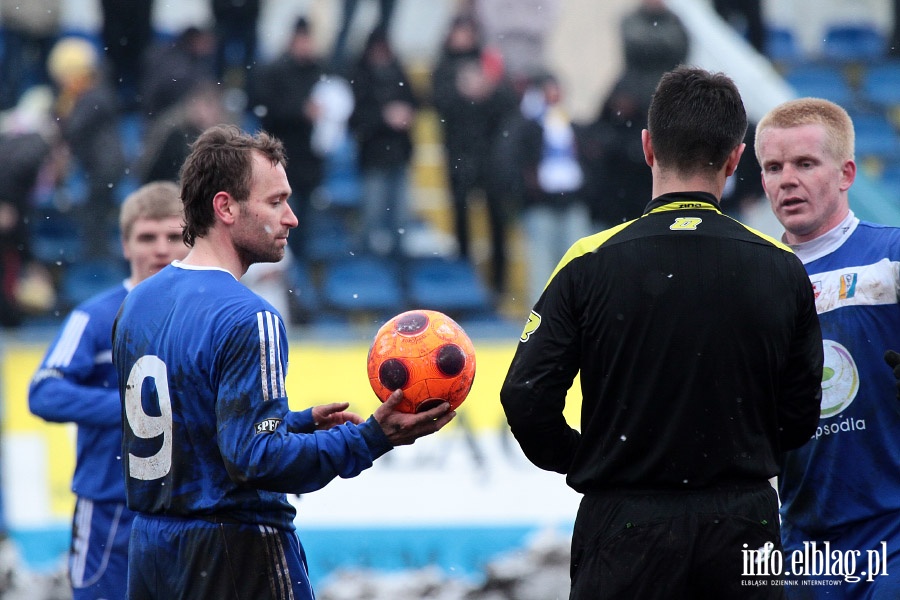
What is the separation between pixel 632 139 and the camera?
986 centimetres

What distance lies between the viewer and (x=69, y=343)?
5.17 m

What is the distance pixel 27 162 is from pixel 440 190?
394cm

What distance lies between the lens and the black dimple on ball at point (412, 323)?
3604mm

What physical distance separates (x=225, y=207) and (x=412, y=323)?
0.72 metres

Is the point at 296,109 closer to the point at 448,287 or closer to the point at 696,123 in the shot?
the point at 448,287

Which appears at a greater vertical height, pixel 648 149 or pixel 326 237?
pixel 326 237

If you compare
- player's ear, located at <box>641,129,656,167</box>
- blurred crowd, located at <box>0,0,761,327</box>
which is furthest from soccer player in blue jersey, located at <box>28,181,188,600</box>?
blurred crowd, located at <box>0,0,761,327</box>

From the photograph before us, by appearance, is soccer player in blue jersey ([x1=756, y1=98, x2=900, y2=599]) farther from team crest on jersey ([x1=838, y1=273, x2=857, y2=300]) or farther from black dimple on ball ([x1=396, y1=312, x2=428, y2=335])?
black dimple on ball ([x1=396, y1=312, x2=428, y2=335])

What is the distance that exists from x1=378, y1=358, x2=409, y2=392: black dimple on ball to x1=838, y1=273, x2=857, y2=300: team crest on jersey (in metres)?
1.59

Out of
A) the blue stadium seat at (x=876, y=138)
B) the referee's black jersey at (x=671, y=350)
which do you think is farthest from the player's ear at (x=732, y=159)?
the blue stadium seat at (x=876, y=138)

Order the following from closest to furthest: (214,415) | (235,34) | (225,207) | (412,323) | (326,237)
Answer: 1. (214,415)
2. (225,207)
3. (412,323)
4. (326,237)
5. (235,34)

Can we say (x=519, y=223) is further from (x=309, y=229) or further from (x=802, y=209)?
(x=802, y=209)

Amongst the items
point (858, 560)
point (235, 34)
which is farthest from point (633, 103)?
point (858, 560)

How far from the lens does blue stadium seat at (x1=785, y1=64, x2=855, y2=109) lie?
38.3ft
